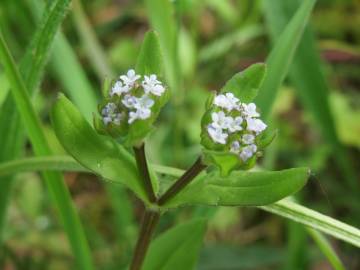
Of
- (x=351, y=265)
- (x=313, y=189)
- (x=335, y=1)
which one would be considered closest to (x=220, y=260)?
(x=351, y=265)

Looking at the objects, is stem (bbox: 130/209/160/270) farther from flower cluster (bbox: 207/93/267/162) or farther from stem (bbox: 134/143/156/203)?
flower cluster (bbox: 207/93/267/162)

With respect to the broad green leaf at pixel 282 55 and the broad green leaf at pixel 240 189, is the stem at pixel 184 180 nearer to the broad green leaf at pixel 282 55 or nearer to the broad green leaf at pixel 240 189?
the broad green leaf at pixel 240 189

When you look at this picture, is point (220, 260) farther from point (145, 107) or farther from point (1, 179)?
point (145, 107)

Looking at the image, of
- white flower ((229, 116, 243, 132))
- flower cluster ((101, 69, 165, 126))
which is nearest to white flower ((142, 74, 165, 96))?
flower cluster ((101, 69, 165, 126))

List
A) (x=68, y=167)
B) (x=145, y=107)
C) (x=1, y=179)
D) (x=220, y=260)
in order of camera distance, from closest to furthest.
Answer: (x=145, y=107) < (x=68, y=167) < (x=1, y=179) < (x=220, y=260)

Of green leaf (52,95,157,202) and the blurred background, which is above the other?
green leaf (52,95,157,202)
